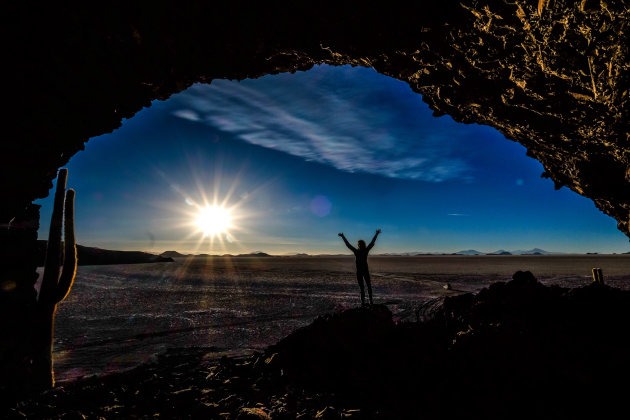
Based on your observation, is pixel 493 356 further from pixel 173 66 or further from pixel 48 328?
pixel 173 66

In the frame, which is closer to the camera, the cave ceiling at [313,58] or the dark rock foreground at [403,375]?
the dark rock foreground at [403,375]

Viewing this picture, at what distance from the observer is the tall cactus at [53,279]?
3959 mm

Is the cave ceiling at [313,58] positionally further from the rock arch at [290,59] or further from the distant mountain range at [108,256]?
the distant mountain range at [108,256]

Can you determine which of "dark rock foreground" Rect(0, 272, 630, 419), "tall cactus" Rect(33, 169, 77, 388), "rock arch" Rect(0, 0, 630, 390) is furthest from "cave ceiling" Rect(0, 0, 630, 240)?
"dark rock foreground" Rect(0, 272, 630, 419)

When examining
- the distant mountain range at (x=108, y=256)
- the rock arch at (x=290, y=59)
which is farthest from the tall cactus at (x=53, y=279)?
the distant mountain range at (x=108, y=256)

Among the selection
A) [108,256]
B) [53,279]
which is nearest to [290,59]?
[53,279]

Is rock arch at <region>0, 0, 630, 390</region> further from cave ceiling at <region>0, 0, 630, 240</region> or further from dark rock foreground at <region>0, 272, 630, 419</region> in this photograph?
dark rock foreground at <region>0, 272, 630, 419</region>

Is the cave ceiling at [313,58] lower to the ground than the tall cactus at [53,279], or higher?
higher

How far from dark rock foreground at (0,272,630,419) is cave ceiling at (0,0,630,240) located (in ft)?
8.39

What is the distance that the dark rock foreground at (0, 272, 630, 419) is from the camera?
3.06m

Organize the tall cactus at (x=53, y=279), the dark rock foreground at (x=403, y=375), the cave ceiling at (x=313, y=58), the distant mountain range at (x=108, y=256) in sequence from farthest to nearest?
the distant mountain range at (x=108, y=256), the tall cactus at (x=53, y=279), the cave ceiling at (x=313, y=58), the dark rock foreground at (x=403, y=375)

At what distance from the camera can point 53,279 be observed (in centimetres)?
398

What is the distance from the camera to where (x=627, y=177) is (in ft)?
16.1

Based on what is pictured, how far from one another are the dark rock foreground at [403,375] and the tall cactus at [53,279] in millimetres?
446
